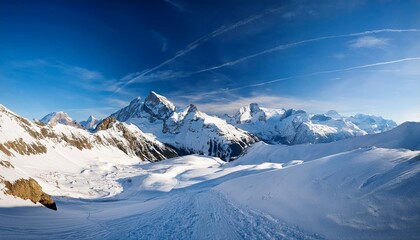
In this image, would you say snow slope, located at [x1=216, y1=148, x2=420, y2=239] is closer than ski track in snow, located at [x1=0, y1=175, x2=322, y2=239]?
Yes

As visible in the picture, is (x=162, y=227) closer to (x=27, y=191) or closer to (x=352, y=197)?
(x=352, y=197)

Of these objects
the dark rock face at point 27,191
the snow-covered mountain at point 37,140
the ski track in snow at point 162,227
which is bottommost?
the ski track in snow at point 162,227

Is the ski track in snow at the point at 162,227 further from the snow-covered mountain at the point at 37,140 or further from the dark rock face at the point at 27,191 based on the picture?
the snow-covered mountain at the point at 37,140

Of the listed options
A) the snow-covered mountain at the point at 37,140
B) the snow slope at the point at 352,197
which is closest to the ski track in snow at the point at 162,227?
the snow slope at the point at 352,197

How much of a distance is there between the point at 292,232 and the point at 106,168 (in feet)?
454

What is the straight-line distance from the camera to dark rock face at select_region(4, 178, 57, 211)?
21.9m

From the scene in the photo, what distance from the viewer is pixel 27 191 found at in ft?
74.7

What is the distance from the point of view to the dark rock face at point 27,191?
2186 centimetres

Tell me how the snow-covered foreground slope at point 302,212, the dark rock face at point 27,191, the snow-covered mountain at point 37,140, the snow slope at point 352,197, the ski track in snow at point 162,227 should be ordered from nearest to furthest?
the snow slope at point 352,197
the snow-covered foreground slope at point 302,212
the ski track in snow at point 162,227
the dark rock face at point 27,191
the snow-covered mountain at point 37,140

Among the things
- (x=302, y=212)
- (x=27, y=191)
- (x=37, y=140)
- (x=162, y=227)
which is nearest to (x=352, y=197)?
(x=302, y=212)

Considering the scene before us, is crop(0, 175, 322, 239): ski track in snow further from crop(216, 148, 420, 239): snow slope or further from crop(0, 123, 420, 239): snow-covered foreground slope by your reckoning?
crop(216, 148, 420, 239): snow slope

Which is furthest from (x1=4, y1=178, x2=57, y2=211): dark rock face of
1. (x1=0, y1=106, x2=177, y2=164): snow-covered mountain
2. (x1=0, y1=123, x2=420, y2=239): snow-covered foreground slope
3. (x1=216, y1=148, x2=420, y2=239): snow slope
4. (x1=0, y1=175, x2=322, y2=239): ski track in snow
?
(x1=0, y1=106, x2=177, y2=164): snow-covered mountain

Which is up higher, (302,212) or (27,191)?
(27,191)

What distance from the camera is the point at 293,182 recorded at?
2203 cm
